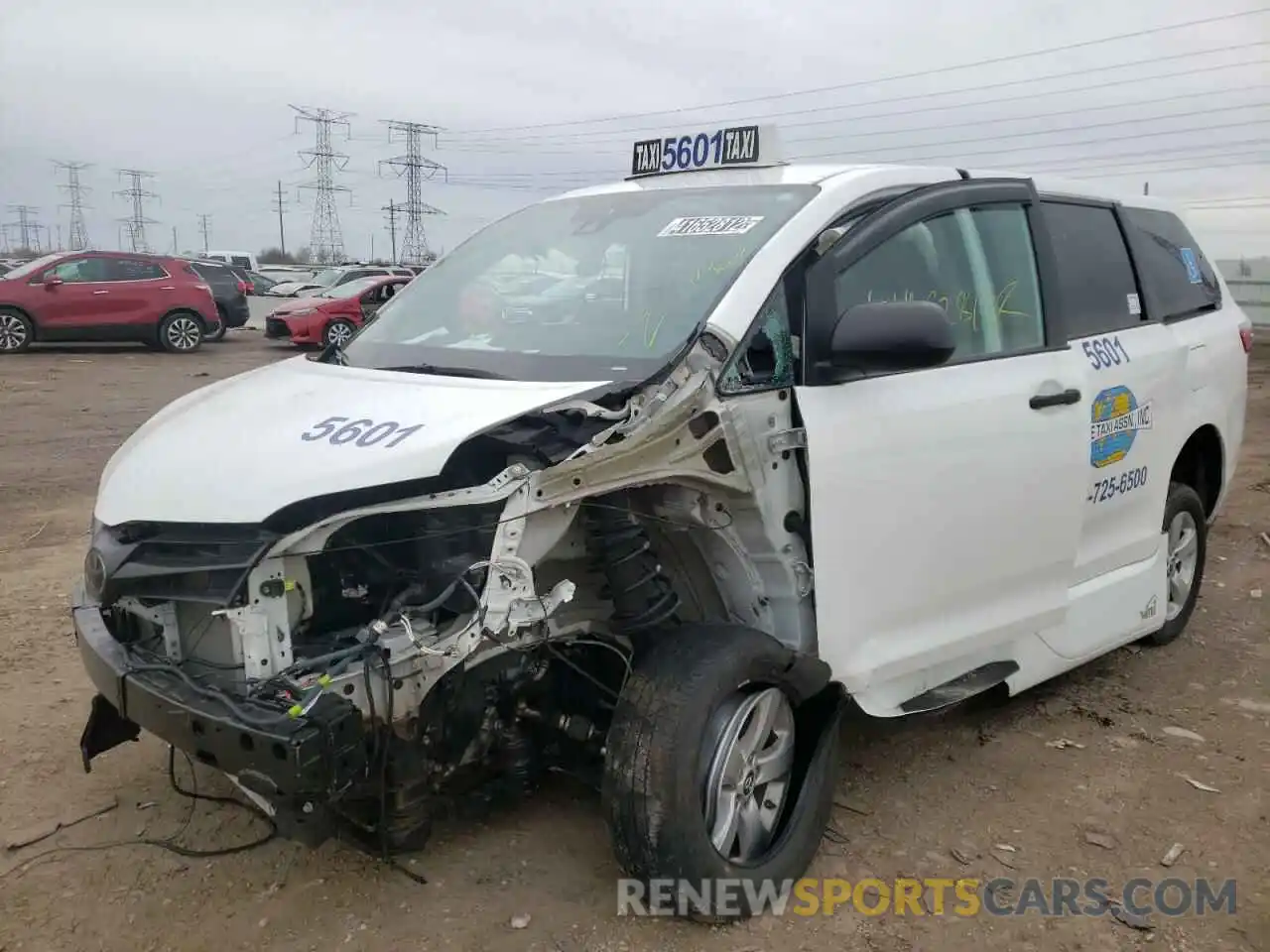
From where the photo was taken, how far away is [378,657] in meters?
2.47

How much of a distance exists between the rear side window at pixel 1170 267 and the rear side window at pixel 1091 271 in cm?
15

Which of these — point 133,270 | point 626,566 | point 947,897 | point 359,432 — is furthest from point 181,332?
point 947,897

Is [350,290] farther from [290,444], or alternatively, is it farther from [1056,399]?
[290,444]

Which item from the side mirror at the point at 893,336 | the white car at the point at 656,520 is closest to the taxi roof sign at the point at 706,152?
the white car at the point at 656,520

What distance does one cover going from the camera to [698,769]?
2.76m

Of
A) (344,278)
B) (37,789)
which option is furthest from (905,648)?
(344,278)

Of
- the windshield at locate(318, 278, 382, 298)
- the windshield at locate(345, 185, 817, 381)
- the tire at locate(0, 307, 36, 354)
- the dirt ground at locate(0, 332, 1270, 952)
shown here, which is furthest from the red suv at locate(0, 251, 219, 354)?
the windshield at locate(345, 185, 817, 381)

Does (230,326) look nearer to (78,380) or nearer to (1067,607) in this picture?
(78,380)

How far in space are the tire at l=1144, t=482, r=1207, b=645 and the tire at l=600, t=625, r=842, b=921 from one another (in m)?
2.54

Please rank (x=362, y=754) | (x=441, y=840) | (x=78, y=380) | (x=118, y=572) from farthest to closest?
(x=78, y=380)
(x=441, y=840)
(x=118, y=572)
(x=362, y=754)

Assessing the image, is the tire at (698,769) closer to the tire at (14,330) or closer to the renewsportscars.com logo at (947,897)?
the renewsportscars.com logo at (947,897)

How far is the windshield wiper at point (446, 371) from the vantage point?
311 centimetres

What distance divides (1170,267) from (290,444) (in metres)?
4.01

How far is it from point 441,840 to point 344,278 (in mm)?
22877
